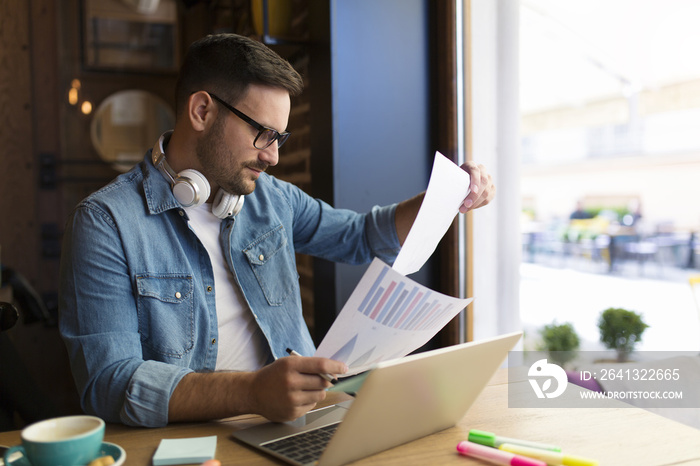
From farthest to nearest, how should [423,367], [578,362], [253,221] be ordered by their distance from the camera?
[578,362]
[253,221]
[423,367]

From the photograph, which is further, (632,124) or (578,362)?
(578,362)

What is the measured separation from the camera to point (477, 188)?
1276 millimetres

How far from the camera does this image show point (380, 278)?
84 centimetres

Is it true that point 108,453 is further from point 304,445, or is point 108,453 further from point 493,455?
point 493,455

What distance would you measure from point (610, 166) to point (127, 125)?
299 centimetres

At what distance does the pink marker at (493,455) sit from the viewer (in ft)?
2.66

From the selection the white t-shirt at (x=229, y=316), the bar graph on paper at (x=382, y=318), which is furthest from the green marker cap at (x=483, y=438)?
the white t-shirt at (x=229, y=316)

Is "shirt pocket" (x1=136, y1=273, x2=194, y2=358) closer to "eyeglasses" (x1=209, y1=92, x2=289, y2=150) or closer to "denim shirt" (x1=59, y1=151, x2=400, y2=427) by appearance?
"denim shirt" (x1=59, y1=151, x2=400, y2=427)

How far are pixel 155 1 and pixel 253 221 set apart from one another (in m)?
2.77

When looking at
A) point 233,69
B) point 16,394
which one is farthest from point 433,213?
point 16,394

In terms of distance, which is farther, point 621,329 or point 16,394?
point 621,329

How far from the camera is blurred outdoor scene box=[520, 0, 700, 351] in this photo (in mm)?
1481

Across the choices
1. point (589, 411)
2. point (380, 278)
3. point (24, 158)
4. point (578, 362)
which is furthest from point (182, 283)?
point (24, 158)

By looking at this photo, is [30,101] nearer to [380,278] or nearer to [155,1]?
[155,1]
